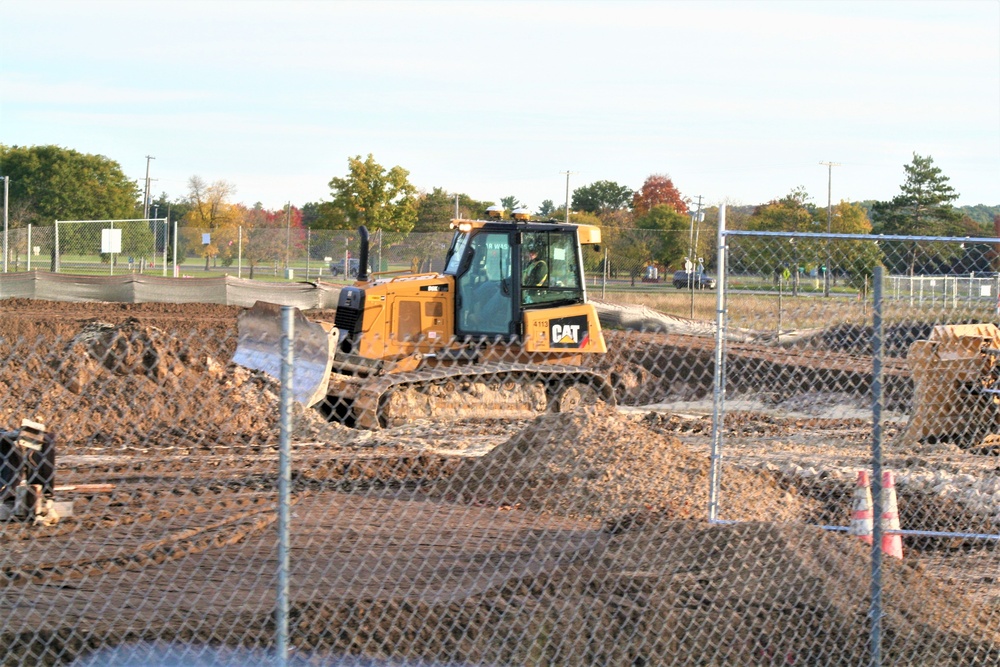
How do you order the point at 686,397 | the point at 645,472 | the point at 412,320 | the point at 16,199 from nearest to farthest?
the point at 645,472
the point at 412,320
the point at 686,397
the point at 16,199

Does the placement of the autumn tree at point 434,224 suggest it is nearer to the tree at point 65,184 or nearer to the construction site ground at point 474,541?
the construction site ground at point 474,541

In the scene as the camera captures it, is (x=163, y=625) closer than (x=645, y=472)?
Yes

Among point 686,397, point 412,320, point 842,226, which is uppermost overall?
point 842,226

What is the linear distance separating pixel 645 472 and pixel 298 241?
23.6 meters

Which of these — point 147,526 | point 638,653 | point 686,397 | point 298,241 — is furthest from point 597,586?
point 298,241

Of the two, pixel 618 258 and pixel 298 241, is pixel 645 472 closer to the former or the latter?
pixel 298 241

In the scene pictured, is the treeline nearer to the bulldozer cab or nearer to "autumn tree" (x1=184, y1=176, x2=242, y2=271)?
"autumn tree" (x1=184, y1=176, x2=242, y2=271)

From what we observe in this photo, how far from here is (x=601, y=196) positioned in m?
66.4

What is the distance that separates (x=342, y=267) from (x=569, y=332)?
1875cm

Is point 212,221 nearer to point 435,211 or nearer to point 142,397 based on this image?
point 435,211

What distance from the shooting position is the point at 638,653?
4.61 meters

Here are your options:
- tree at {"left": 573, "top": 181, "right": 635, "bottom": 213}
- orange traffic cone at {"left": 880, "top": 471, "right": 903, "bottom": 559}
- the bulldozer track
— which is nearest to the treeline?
tree at {"left": 573, "top": 181, "right": 635, "bottom": 213}

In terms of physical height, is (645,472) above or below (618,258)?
below

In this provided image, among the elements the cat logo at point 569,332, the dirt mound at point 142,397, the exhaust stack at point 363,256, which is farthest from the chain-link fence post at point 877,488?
the cat logo at point 569,332
